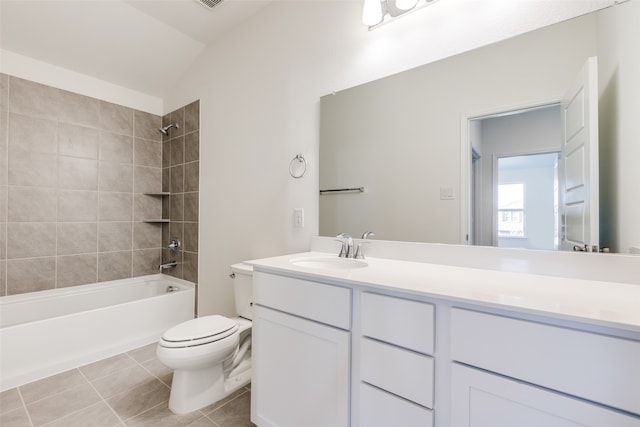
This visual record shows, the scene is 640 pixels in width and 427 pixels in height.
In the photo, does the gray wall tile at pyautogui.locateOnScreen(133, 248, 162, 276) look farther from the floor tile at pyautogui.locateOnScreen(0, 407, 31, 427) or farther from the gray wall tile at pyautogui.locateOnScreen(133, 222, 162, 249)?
the floor tile at pyautogui.locateOnScreen(0, 407, 31, 427)

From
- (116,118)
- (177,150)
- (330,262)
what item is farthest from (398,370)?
(116,118)

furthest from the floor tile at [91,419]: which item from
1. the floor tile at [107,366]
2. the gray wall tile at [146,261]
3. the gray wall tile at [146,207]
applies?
the gray wall tile at [146,207]

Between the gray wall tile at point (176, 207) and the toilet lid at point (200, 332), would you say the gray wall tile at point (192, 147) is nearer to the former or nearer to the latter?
the gray wall tile at point (176, 207)

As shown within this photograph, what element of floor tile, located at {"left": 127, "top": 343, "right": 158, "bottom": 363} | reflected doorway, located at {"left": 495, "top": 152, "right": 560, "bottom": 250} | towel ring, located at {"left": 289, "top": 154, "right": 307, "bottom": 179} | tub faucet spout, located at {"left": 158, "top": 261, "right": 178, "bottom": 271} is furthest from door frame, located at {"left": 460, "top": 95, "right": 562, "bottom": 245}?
tub faucet spout, located at {"left": 158, "top": 261, "right": 178, "bottom": 271}

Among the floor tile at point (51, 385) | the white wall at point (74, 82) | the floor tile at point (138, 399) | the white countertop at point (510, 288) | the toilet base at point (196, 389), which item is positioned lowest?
the floor tile at point (51, 385)

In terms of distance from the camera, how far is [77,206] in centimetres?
247

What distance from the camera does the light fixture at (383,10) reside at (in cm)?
138

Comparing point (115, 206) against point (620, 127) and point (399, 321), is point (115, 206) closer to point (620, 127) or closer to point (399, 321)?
point (399, 321)

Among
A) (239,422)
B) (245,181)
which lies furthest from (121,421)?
(245,181)

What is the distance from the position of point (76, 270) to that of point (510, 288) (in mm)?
3182

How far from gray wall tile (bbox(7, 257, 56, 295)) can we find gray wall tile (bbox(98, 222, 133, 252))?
1.20ft

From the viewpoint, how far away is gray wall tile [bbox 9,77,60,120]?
85.7 inches

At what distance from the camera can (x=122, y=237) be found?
107 inches

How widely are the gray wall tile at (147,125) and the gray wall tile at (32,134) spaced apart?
63 cm
